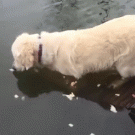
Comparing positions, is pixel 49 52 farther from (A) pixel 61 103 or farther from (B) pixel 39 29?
(B) pixel 39 29

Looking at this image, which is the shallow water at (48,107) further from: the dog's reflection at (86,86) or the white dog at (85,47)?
the white dog at (85,47)

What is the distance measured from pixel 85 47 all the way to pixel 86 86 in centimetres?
77

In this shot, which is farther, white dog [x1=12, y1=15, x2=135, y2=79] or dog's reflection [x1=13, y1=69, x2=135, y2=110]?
dog's reflection [x1=13, y1=69, x2=135, y2=110]

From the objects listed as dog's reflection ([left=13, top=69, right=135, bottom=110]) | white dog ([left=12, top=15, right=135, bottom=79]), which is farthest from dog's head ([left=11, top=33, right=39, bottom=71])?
dog's reflection ([left=13, top=69, right=135, bottom=110])

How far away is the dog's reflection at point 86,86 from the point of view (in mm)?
3018

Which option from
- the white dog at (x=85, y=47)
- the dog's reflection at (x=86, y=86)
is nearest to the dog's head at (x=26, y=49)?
the white dog at (x=85, y=47)

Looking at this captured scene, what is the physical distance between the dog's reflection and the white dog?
13.3 inches

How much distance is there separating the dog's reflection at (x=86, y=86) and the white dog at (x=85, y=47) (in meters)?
0.34

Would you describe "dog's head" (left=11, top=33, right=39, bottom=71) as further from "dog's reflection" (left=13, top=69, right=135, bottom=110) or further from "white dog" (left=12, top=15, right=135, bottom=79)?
"dog's reflection" (left=13, top=69, right=135, bottom=110)

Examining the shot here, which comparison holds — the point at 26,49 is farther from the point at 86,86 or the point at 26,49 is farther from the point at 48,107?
the point at 86,86

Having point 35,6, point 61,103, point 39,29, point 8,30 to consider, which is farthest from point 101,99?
point 35,6

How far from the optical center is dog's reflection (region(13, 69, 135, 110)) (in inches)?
119

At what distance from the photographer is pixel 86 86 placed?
328cm

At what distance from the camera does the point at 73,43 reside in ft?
9.46
